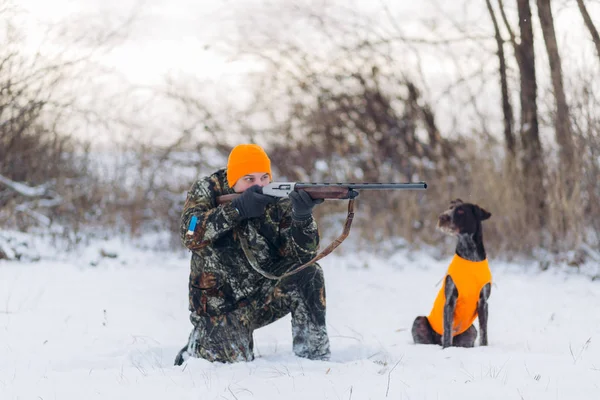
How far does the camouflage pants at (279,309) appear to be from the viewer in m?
3.77

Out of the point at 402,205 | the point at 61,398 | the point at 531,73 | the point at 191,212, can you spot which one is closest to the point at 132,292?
the point at 191,212

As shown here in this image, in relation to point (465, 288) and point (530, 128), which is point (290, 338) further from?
point (530, 128)

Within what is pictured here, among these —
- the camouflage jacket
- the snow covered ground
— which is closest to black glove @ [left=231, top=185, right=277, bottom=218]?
the camouflage jacket

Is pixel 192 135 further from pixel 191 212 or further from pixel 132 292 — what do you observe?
pixel 191 212

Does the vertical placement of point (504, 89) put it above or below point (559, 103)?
above

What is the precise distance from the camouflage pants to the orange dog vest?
3.12 ft

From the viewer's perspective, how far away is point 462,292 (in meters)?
4.25

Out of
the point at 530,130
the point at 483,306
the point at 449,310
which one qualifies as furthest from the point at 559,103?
the point at 449,310

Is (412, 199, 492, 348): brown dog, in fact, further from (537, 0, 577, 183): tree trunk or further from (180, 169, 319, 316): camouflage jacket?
(537, 0, 577, 183): tree trunk

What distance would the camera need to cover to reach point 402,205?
9258 millimetres

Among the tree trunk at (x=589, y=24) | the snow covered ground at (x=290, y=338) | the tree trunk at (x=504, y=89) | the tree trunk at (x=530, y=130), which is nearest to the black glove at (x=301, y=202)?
the snow covered ground at (x=290, y=338)

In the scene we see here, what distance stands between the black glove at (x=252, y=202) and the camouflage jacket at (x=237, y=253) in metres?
0.19

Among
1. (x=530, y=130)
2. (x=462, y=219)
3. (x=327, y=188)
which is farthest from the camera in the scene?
(x=530, y=130)

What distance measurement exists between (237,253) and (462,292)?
4.91 feet
